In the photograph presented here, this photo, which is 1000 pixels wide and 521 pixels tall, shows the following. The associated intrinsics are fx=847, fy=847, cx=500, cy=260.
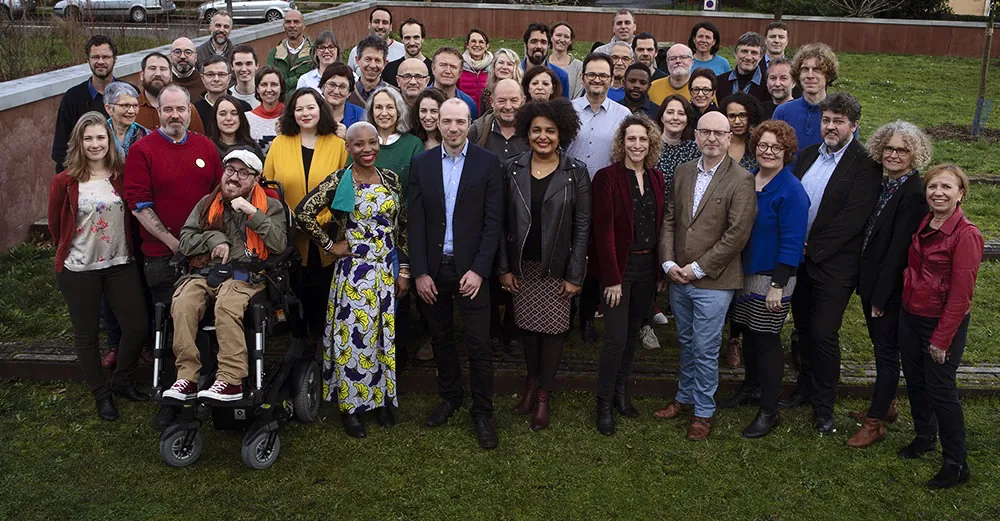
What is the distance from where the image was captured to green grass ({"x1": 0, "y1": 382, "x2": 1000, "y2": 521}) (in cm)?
461

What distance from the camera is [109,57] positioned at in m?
6.58

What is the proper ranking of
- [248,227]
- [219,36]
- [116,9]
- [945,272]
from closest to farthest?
[945,272] → [248,227] → [219,36] → [116,9]

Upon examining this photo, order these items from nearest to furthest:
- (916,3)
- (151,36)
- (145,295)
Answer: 1. (145,295)
2. (151,36)
3. (916,3)

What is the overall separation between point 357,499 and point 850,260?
10.8 feet

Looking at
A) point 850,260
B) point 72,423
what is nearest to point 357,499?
point 72,423

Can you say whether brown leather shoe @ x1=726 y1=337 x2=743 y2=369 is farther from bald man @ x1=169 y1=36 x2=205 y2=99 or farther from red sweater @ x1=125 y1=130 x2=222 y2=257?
bald man @ x1=169 y1=36 x2=205 y2=99

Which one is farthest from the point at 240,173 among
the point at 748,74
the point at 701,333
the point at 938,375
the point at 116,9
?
the point at 116,9

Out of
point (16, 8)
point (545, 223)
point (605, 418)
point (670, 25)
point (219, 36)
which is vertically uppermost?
point (670, 25)

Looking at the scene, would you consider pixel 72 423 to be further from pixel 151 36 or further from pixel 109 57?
pixel 151 36

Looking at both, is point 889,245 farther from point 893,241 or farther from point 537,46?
point 537,46

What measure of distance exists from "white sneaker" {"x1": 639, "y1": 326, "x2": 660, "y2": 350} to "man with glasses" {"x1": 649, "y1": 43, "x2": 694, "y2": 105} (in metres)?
2.00

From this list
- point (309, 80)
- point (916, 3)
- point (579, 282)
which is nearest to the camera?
point (579, 282)

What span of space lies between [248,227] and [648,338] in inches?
130

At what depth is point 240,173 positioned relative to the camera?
499 cm
